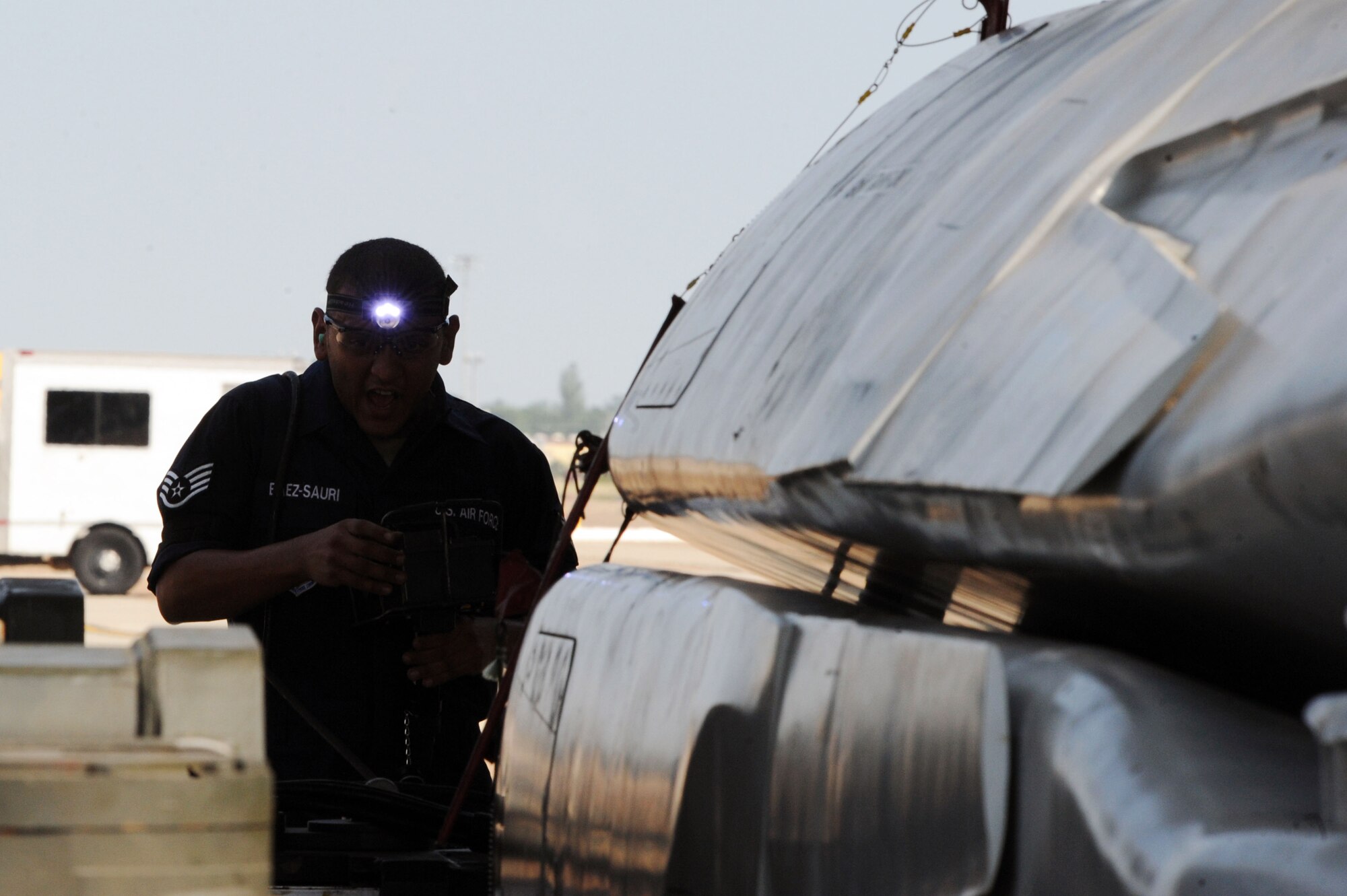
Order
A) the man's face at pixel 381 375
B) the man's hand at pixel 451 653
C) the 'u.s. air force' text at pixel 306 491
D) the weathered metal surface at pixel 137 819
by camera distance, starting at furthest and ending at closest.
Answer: the 'u.s. air force' text at pixel 306 491
the man's face at pixel 381 375
the man's hand at pixel 451 653
the weathered metal surface at pixel 137 819

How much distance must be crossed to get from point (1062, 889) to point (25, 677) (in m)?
0.76

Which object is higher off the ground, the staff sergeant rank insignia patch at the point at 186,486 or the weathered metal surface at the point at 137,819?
the weathered metal surface at the point at 137,819

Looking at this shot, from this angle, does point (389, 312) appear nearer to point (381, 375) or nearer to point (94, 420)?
point (381, 375)

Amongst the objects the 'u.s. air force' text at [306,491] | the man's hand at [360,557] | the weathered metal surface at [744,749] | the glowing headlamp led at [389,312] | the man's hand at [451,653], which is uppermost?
the glowing headlamp led at [389,312]

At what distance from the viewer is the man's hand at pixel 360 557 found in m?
3.31

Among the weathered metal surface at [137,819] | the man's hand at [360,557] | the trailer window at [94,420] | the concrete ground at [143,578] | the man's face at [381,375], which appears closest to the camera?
the weathered metal surface at [137,819]

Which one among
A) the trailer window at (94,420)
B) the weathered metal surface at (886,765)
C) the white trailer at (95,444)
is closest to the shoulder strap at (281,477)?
the weathered metal surface at (886,765)

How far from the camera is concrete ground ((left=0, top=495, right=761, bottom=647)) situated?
14.3 metres

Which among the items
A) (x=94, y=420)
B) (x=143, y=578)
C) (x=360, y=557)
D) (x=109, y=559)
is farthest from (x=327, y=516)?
(x=143, y=578)

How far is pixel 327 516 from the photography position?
3664 mm

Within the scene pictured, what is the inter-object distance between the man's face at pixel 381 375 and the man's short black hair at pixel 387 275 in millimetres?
52

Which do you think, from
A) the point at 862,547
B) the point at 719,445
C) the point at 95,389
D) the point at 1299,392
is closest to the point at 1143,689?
the point at 1299,392

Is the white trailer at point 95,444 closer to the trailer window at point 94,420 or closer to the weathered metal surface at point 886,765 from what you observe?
the trailer window at point 94,420

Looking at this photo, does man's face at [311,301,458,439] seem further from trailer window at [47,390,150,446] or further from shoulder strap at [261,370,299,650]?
trailer window at [47,390,150,446]
